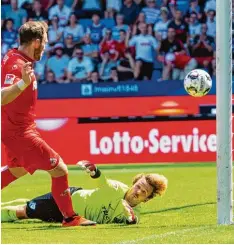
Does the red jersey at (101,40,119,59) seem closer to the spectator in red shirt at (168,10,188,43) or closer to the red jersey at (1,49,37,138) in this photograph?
the spectator in red shirt at (168,10,188,43)

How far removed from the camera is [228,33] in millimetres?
8734

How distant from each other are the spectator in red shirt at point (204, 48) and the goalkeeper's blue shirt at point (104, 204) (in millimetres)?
12111

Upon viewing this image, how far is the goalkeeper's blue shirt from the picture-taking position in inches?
358

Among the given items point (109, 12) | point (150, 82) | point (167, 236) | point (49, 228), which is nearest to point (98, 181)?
point (49, 228)

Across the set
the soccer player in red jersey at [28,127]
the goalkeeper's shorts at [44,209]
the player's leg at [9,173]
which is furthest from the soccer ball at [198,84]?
the player's leg at [9,173]

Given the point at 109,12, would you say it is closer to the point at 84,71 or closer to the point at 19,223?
the point at 84,71

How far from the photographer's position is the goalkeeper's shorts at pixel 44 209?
30.8 ft

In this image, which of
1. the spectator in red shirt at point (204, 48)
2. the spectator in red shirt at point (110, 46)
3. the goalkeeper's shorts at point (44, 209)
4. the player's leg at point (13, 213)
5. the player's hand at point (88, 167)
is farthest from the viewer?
the spectator in red shirt at point (110, 46)

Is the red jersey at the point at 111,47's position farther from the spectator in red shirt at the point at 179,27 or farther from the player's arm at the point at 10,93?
the player's arm at the point at 10,93

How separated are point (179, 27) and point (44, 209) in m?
12.7

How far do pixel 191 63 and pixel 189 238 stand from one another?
13698mm

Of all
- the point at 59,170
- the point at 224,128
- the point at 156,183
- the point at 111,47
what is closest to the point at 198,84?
the point at 224,128

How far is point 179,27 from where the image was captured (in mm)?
21500

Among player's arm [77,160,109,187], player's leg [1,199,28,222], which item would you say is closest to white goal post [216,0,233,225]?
player's arm [77,160,109,187]
